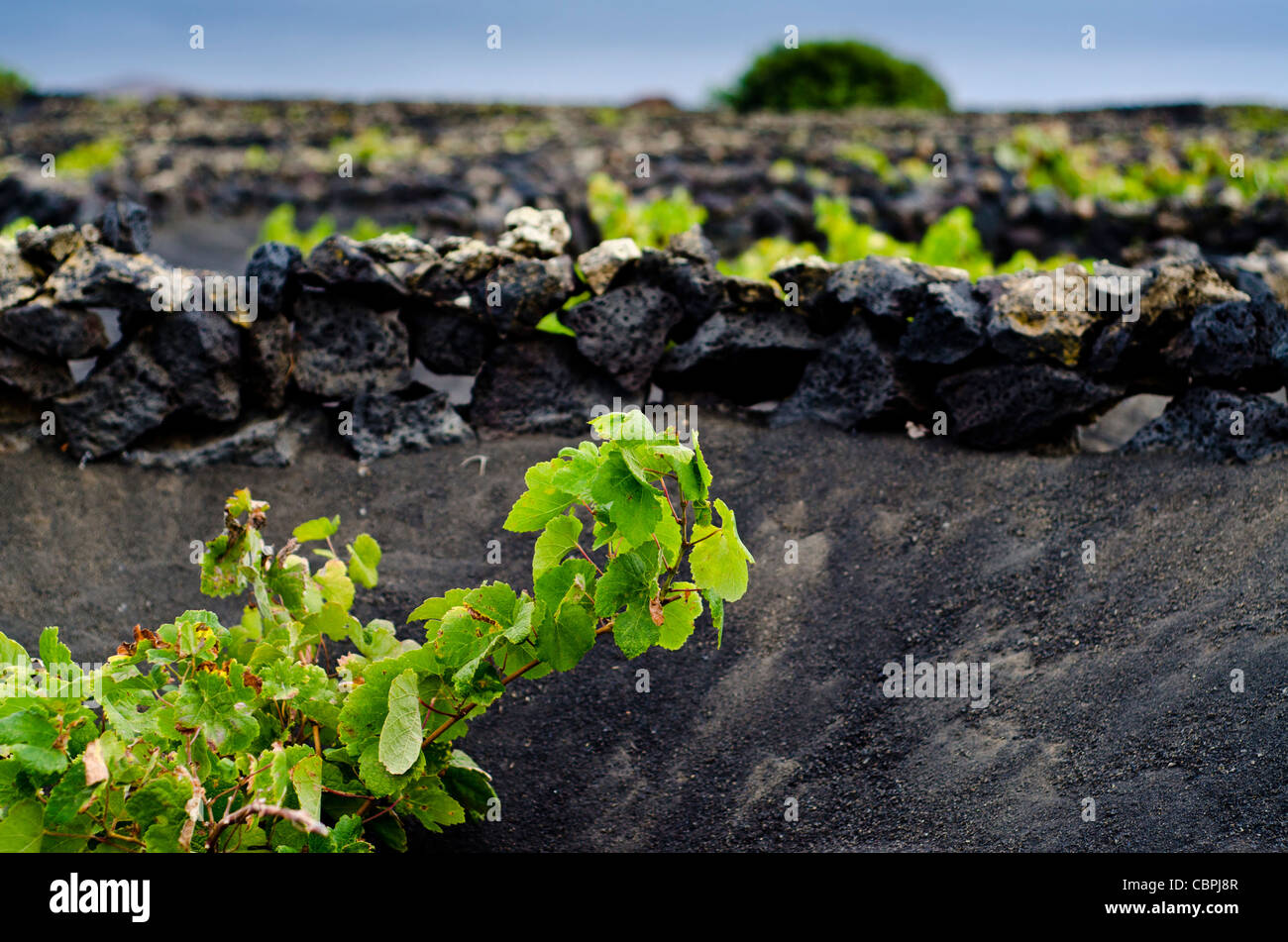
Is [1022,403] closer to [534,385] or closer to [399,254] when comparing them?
[534,385]

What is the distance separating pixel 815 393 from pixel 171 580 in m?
3.20

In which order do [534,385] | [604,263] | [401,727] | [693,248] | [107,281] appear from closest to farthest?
[401,727] < [107,281] < [604,263] < [534,385] < [693,248]

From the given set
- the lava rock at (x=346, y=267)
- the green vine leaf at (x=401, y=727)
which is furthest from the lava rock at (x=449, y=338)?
the green vine leaf at (x=401, y=727)

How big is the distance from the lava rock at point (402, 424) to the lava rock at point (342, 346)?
0.11 meters

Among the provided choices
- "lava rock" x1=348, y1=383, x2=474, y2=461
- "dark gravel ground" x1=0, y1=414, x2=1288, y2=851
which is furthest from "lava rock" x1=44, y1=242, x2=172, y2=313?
"lava rock" x1=348, y1=383, x2=474, y2=461

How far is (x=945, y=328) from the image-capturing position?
5.32m

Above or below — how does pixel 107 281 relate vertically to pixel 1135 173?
below

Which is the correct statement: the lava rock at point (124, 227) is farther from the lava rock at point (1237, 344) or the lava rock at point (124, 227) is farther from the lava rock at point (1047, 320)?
the lava rock at point (1237, 344)

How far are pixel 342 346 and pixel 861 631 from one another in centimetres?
308

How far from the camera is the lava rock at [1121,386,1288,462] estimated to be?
15.7 feet

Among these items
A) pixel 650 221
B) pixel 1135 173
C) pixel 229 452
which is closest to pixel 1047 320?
pixel 229 452

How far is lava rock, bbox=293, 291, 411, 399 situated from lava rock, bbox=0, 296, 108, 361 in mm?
1012

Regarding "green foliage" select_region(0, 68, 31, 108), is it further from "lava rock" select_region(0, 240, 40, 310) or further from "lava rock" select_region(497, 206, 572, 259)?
"lava rock" select_region(497, 206, 572, 259)
